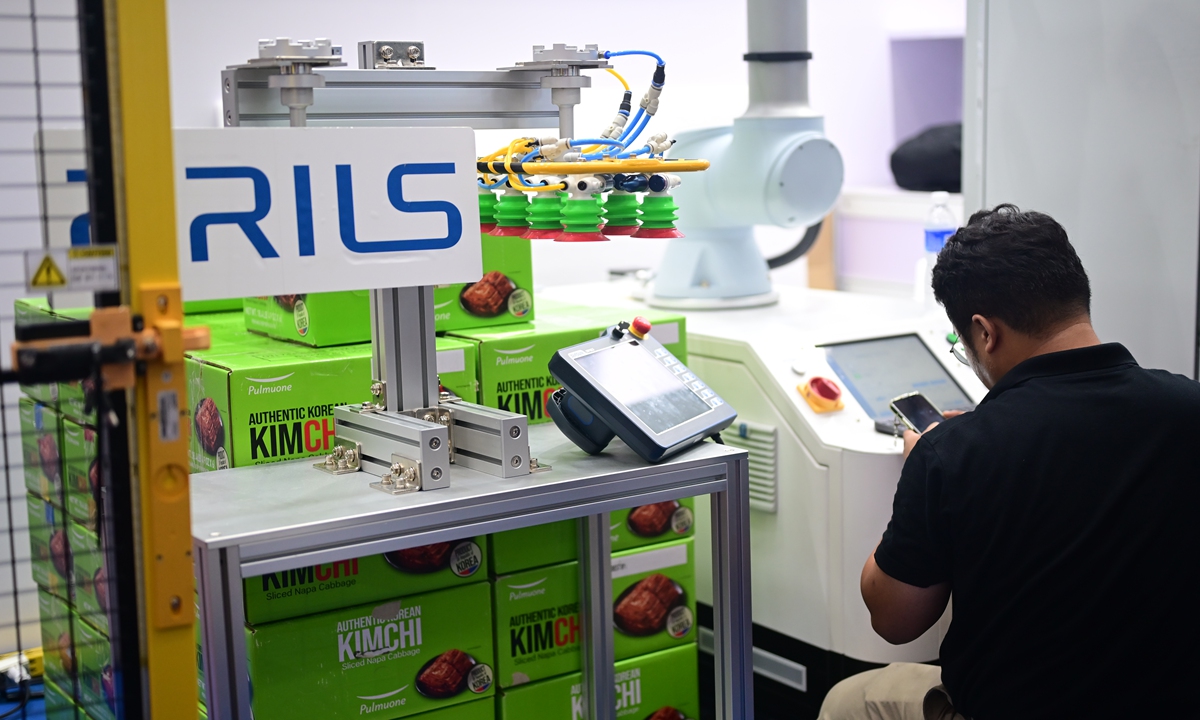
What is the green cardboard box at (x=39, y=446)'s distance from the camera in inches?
85.7

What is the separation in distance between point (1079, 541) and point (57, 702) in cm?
195

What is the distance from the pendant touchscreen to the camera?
1894mm

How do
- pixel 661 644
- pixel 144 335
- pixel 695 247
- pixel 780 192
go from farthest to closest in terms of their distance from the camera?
pixel 695 247 < pixel 780 192 < pixel 661 644 < pixel 144 335

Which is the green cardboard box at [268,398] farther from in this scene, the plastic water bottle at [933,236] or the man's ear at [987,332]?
the plastic water bottle at [933,236]

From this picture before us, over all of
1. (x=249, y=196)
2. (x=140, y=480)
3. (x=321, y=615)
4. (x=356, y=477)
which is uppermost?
(x=249, y=196)

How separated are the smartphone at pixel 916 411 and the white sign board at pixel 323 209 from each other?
3.21 ft

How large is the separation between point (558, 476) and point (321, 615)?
→ 19.6 inches

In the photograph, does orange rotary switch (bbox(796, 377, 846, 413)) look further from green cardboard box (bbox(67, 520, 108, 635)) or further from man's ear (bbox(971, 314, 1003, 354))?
green cardboard box (bbox(67, 520, 108, 635))

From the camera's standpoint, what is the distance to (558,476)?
1849 millimetres

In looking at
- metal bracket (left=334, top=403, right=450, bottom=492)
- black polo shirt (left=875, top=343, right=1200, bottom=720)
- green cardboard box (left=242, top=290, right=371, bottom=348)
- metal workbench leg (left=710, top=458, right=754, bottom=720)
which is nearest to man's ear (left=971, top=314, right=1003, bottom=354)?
black polo shirt (left=875, top=343, right=1200, bottom=720)

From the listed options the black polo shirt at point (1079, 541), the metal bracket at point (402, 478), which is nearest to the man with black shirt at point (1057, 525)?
the black polo shirt at point (1079, 541)

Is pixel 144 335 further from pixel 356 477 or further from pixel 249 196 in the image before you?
pixel 356 477

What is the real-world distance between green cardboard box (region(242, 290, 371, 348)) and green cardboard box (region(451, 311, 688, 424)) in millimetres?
218

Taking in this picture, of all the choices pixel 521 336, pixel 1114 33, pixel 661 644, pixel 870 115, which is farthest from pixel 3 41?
pixel 870 115
